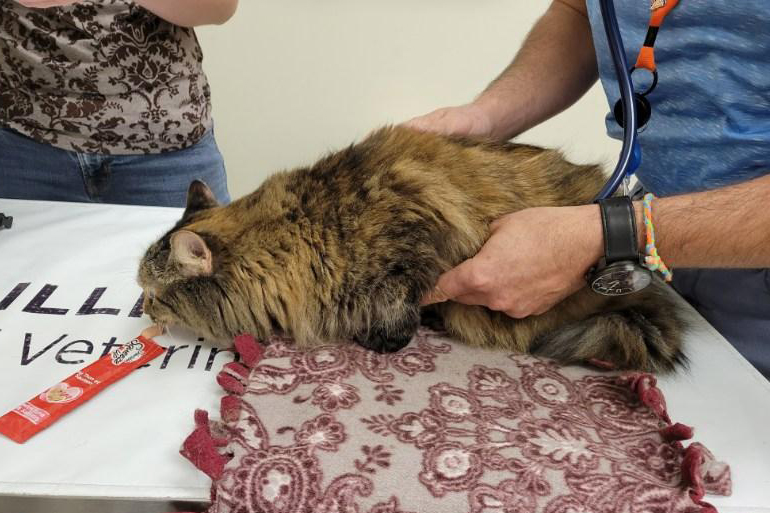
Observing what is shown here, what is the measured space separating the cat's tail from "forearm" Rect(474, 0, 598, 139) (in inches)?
23.2

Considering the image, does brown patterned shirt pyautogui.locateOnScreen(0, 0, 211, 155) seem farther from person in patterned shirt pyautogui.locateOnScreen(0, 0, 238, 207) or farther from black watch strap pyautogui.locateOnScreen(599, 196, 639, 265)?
black watch strap pyautogui.locateOnScreen(599, 196, 639, 265)

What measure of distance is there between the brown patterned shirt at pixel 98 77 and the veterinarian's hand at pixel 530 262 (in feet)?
3.07

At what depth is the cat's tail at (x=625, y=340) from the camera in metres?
1.01

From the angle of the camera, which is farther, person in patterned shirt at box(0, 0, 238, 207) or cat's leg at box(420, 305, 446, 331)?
person in patterned shirt at box(0, 0, 238, 207)

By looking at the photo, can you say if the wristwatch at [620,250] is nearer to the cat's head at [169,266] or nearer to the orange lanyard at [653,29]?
the orange lanyard at [653,29]

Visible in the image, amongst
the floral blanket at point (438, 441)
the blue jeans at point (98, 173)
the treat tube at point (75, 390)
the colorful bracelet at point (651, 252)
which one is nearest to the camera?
the floral blanket at point (438, 441)

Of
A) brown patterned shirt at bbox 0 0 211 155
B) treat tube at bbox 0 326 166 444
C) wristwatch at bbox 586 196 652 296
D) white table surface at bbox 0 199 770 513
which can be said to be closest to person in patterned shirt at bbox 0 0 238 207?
brown patterned shirt at bbox 0 0 211 155

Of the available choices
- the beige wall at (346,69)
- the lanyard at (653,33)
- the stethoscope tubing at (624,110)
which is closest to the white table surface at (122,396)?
the stethoscope tubing at (624,110)

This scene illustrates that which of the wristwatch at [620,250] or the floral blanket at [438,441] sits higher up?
the wristwatch at [620,250]

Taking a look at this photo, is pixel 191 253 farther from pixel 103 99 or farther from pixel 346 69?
pixel 346 69

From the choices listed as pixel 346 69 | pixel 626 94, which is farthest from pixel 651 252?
pixel 346 69

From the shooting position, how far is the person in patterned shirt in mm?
1386

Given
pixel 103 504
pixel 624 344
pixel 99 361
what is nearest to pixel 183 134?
pixel 99 361

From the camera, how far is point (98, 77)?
1.41 metres
